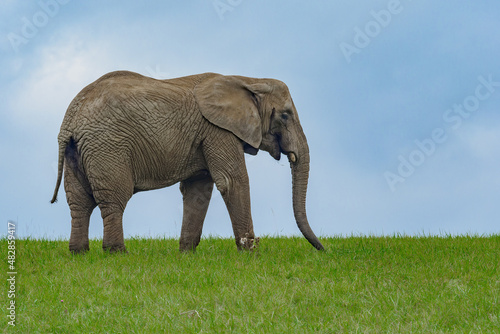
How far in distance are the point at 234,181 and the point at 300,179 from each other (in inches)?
50.4

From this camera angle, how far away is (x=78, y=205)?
968cm

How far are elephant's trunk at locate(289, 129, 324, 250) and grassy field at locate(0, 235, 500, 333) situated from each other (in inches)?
21.4

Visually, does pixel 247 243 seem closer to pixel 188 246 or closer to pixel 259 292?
pixel 188 246

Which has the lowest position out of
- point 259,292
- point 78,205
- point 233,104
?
point 259,292

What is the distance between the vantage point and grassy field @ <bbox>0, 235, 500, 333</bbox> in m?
6.27

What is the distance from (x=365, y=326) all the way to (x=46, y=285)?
4075 millimetres

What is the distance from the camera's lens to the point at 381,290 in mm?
7418

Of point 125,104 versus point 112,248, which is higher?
point 125,104

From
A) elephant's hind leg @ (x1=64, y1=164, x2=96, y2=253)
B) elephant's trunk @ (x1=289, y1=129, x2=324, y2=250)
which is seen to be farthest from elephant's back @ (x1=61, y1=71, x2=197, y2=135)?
elephant's trunk @ (x1=289, y1=129, x2=324, y2=250)

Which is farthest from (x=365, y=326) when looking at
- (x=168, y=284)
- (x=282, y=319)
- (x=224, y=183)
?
(x=224, y=183)

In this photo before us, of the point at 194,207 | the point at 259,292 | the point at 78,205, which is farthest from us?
the point at 194,207

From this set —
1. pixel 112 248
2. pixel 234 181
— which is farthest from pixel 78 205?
pixel 234 181

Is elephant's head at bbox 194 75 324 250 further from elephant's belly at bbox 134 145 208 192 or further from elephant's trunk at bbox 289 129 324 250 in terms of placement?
elephant's belly at bbox 134 145 208 192

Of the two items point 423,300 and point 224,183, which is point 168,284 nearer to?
point 224,183
